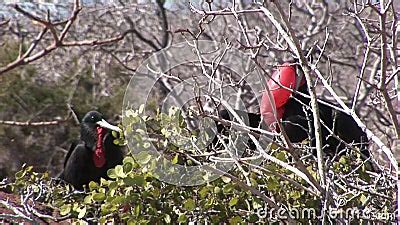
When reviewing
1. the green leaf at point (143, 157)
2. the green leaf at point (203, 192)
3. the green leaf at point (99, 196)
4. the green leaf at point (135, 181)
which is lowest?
the green leaf at point (99, 196)

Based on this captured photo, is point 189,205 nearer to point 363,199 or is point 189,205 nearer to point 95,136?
point 363,199

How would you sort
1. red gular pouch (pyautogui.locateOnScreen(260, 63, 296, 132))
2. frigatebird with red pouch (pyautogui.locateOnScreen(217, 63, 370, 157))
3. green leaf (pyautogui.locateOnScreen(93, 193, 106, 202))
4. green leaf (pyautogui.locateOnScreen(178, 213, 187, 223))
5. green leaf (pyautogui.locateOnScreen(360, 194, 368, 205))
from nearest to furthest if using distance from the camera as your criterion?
1. green leaf (pyautogui.locateOnScreen(360, 194, 368, 205))
2. green leaf (pyautogui.locateOnScreen(178, 213, 187, 223))
3. green leaf (pyautogui.locateOnScreen(93, 193, 106, 202))
4. red gular pouch (pyautogui.locateOnScreen(260, 63, 296, 132))
5. frigatebird with red pouch (pyautogui.locateOnScreen(217, 63, 370, 157))

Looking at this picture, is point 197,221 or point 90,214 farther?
point 90,214

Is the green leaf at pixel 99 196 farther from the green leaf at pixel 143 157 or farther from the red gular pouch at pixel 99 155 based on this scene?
the red gular pouch at pixel 99 155

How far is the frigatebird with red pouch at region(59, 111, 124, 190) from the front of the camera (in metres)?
3.31

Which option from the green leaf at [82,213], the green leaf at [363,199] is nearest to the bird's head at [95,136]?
the green leaf at [82,213]

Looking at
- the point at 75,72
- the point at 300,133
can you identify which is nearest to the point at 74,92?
the point at 75,72

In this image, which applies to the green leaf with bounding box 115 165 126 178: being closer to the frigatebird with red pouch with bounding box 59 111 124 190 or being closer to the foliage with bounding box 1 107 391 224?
the foliage with bounding box 1 107 391 224

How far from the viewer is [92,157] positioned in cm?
336

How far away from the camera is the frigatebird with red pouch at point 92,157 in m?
3.31

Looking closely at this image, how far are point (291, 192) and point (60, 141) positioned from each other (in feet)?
13.3

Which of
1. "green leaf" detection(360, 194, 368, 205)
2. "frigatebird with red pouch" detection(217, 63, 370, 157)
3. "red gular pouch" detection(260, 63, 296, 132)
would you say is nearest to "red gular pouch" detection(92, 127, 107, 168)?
"frigatebird with red pouch" detection(217, 63, 370, 157)

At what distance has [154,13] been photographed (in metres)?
4.49

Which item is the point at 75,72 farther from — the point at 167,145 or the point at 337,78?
the point at 167,145
